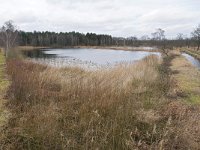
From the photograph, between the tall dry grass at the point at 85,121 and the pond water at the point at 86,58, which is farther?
the pond water at the point at 86,58

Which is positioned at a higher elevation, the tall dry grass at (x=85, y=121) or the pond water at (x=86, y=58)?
the pond water at (x=86, y=58)

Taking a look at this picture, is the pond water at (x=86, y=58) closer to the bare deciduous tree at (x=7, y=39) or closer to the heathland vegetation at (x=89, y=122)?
the bare deciduous tree at (x=7, y=39)

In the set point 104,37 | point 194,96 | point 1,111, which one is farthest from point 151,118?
point 104,37

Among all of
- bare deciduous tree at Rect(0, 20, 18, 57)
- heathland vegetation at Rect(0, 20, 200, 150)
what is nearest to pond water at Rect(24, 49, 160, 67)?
bare deciduous tree at Rect(0, 20, 18, 57)

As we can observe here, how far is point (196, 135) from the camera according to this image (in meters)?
4.77

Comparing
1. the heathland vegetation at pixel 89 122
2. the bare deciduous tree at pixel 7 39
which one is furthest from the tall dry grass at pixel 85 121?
the bare deciduous tree at pixel 7 39

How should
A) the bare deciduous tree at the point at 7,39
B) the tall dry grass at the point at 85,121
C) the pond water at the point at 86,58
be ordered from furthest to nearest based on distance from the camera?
the bare deciduous tree at the point at 7,39 < the pond water at the point at 86,58 < the tall dry grass at the point at 85,121

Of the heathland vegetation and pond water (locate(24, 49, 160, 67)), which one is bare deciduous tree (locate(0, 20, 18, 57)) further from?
the heathland vegetation

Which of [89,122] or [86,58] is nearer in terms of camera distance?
[89,122]

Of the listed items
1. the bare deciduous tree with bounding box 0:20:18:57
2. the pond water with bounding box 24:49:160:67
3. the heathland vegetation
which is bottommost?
the heathland vegetation

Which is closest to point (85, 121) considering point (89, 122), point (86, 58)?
point (89, 122)

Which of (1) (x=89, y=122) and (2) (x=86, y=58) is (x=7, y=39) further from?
(1) (x=89, y=122)

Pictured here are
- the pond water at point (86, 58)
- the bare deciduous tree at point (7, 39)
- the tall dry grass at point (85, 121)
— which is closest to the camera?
the tall dry grass at point (85, 121)

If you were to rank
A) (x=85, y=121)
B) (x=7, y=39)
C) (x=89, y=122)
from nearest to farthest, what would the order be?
1. (x=89, y=122)
2. (x=85, y=121)
3. (x=7, y=39)
